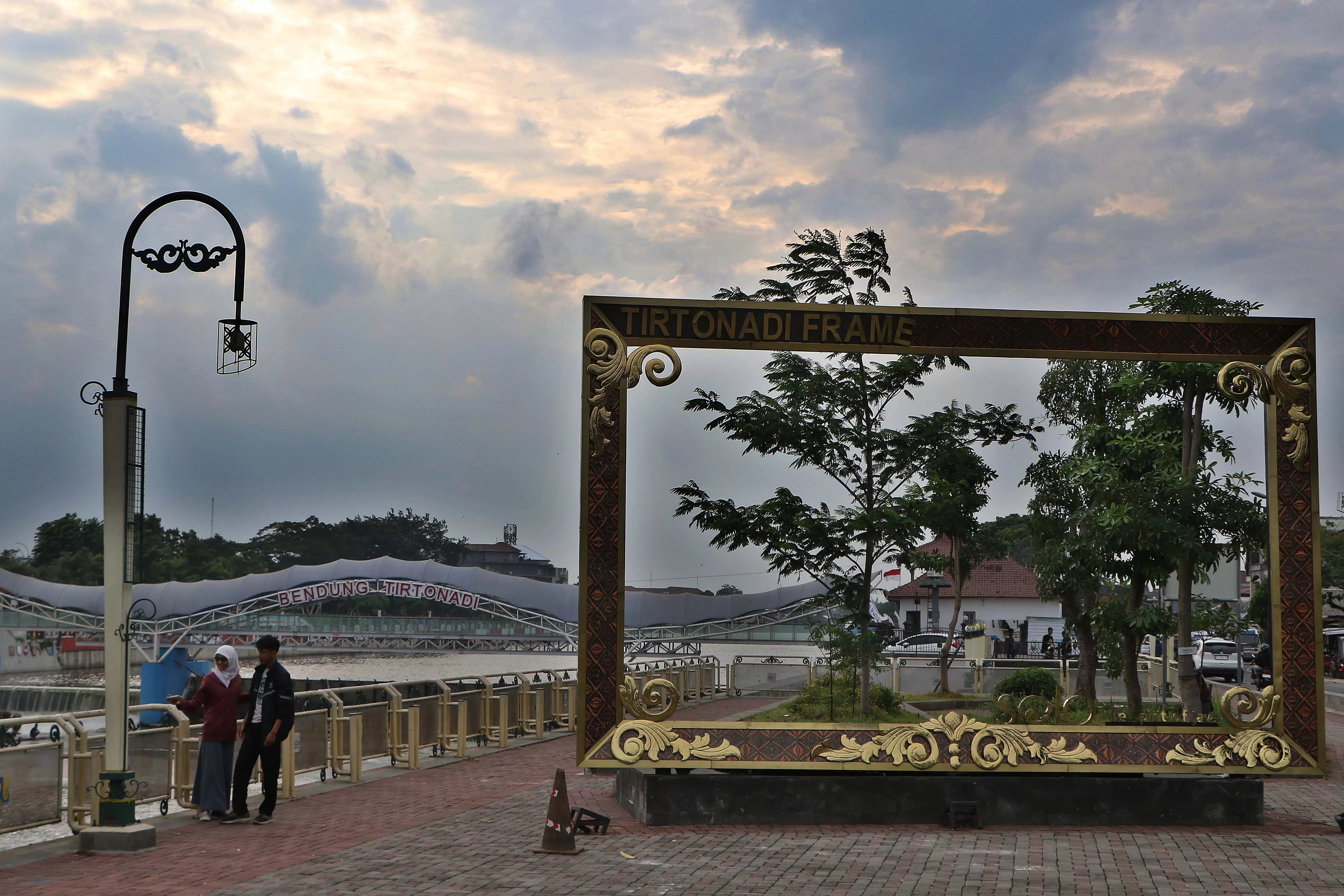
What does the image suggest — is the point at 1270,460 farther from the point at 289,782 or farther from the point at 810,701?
the point at 289,782

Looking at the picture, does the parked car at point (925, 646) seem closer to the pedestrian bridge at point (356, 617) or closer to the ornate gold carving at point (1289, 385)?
the ornate gold carving at point (1289, 385)

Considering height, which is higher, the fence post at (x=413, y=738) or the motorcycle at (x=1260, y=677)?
the fence post at (x=413, y=738)

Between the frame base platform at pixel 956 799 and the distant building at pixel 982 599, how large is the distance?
330 centimetres

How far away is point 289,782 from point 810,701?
5794 mm

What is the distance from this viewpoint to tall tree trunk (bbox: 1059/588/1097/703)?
51.5ft

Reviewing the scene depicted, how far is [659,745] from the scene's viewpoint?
447 inches

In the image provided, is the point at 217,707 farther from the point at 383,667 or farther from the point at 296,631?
the point at 383,667

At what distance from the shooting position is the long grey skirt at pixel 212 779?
11.0 metres

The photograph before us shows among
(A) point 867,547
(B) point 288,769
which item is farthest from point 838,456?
(B) point 288,769

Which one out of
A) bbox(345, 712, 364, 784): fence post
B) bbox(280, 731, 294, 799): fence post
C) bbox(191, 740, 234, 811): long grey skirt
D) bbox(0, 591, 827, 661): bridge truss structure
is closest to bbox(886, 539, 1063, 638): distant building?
bbox(345, 712, 364, 784): fence post

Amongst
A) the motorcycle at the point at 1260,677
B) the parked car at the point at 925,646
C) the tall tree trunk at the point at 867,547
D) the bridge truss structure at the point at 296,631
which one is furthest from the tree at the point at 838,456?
the bridge truss structure at the point at 296,631

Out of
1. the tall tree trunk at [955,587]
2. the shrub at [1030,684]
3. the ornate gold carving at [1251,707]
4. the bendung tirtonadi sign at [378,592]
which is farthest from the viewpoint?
the bendung tirtonadi sign at [378,592]

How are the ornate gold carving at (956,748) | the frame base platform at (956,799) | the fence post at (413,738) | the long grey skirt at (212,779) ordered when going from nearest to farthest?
the long grey skirt at (212,779)
the frame base platform at (956,799)
the ornate gold carving at (956,748)
the fence post at (413,738)

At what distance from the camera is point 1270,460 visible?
480 inches
